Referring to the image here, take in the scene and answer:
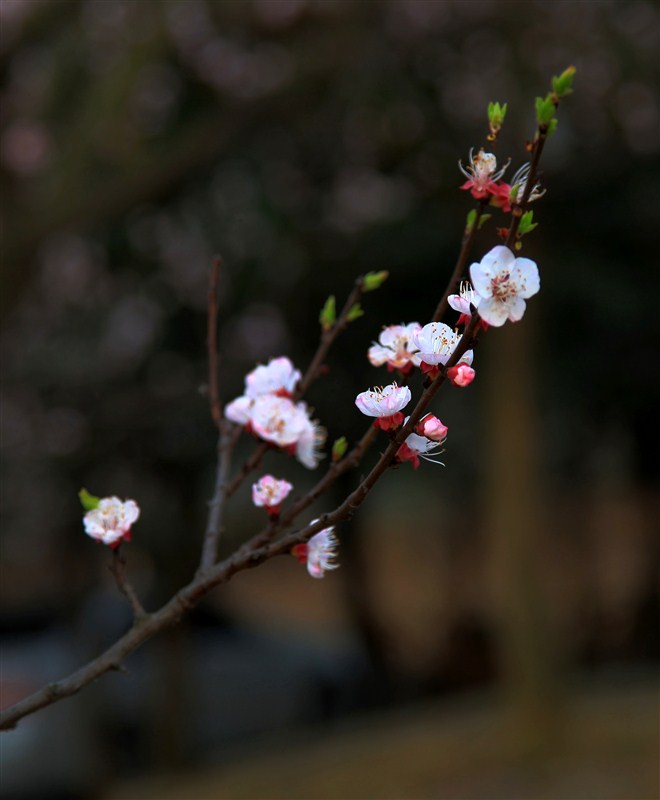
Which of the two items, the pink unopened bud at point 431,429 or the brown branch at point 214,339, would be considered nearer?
the pink unopened bud at point 431,429

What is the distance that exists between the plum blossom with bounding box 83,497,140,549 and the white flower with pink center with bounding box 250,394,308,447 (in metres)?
0.15

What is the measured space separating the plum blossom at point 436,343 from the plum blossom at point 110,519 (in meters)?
0.34

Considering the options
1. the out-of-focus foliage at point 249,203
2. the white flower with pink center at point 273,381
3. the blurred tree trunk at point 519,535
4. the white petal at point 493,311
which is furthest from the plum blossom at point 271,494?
the blurred tree trunk at point 519,535

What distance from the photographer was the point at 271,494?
1023 millimetres

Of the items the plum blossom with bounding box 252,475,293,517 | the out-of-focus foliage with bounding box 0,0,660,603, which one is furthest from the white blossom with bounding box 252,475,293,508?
the out-of-focus foliage with bounding box 0,0,660,603

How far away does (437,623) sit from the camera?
9875 mm

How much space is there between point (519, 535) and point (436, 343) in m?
4.95

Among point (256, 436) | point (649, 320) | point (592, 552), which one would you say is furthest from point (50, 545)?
point (256, 436)

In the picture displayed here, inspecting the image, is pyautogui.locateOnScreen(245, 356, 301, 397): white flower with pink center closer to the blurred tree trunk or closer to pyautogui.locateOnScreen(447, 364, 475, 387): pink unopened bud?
pyautogui.locateOnScreen(447, 364, 475, 387): pink unopened bud

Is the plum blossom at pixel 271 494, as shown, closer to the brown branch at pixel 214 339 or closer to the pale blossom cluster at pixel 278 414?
the pale blossom cluster at pixel 278 414

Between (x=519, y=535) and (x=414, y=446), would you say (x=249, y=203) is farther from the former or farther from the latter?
(x=414, y=446)

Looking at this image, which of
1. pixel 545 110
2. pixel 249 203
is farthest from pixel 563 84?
pixel 249 203

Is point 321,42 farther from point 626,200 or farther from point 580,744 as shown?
point 580,744

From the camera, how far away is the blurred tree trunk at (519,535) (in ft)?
18.0
